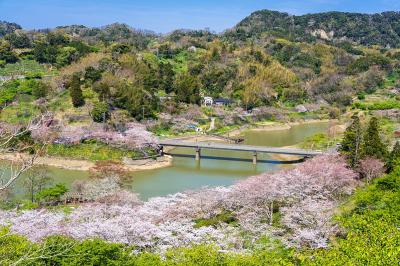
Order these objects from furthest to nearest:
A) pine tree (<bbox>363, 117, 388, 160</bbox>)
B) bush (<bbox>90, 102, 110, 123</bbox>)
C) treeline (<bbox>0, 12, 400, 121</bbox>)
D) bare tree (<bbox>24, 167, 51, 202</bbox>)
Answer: treeline (<bbox>0, 12, 400, 121</bbox>) → bush (<bbox>90, 102, 110, 123</bbox>) → pine tree (<bbox>363, 117, 388, 160</bbox>) → bare tree (<bbox>24, 167, 51, 202</bbox>)

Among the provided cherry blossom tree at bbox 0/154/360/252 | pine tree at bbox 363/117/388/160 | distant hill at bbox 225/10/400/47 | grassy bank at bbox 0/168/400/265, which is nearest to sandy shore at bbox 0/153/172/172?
cherry blossom tree at bbox 0/154/360/252

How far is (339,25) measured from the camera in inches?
5940

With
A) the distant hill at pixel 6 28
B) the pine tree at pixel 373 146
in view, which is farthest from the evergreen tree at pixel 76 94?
the distant hill at pixel 6 28

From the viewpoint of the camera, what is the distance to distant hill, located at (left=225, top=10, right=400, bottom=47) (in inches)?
5714

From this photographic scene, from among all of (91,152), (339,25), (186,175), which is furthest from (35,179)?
(339,25)

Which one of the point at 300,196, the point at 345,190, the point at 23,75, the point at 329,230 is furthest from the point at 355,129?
the point at 23,75

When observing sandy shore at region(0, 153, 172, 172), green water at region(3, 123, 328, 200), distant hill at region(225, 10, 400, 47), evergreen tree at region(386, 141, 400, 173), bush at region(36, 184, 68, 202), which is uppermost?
distant hill at region(225, 10, 400, 47)

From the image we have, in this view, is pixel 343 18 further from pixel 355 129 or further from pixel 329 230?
pixel 329 230

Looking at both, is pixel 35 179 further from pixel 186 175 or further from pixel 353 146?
pixel 353 146

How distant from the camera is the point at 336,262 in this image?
26.8 feet

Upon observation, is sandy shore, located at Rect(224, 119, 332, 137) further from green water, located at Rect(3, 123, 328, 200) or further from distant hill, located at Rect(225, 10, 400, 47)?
distant hill, located at Rect(225, 10, 400, 47)

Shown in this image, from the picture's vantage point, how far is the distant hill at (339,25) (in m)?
145

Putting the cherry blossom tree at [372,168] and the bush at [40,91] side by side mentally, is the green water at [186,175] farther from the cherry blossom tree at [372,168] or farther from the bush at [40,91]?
the bush at [40,91]

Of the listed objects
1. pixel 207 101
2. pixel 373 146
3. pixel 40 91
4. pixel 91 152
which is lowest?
pixel 91 152
